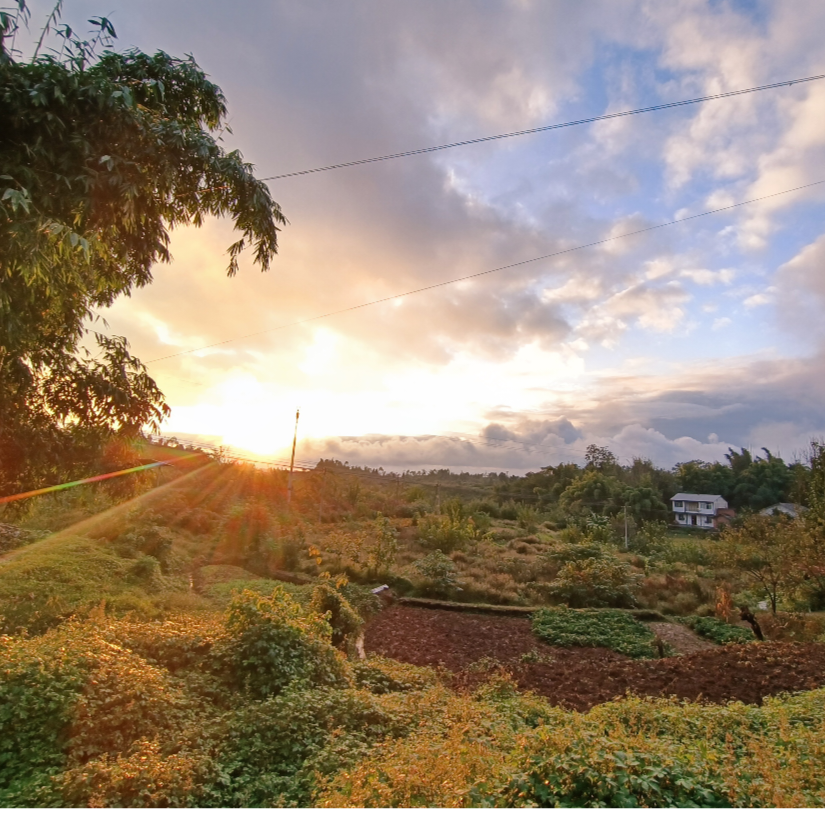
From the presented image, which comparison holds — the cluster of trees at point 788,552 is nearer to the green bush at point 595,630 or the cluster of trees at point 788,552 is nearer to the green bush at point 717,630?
the green bush at point 717,630

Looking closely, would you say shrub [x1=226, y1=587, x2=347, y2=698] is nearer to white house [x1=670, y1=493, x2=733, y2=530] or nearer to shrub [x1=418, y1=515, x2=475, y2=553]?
shrub [x1=418, y1=515, x2=475, y2=553]

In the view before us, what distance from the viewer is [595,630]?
10.2 m

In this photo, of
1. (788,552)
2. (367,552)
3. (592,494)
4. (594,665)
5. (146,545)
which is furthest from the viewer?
(592,494)

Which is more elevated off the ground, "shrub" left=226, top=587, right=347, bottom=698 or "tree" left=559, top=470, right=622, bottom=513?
"tree" left=559, top=470, right=622, bottom=513

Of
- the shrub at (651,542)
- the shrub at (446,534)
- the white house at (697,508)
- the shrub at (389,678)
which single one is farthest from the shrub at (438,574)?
the white house at (697,508)

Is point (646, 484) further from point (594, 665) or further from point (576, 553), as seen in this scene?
point (594, 665)

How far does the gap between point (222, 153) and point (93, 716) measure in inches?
177

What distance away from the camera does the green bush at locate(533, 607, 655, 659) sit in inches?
368

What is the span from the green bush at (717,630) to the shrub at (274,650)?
7.81 m

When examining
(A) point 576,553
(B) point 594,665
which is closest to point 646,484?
(A) point 576,553

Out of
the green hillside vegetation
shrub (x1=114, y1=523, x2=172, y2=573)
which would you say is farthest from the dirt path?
shrub (x1=114, y1=523, x2=172, y2=573)

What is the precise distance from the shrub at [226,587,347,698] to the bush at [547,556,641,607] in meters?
8.43

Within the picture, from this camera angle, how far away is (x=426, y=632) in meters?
9.86

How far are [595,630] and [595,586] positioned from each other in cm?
296
